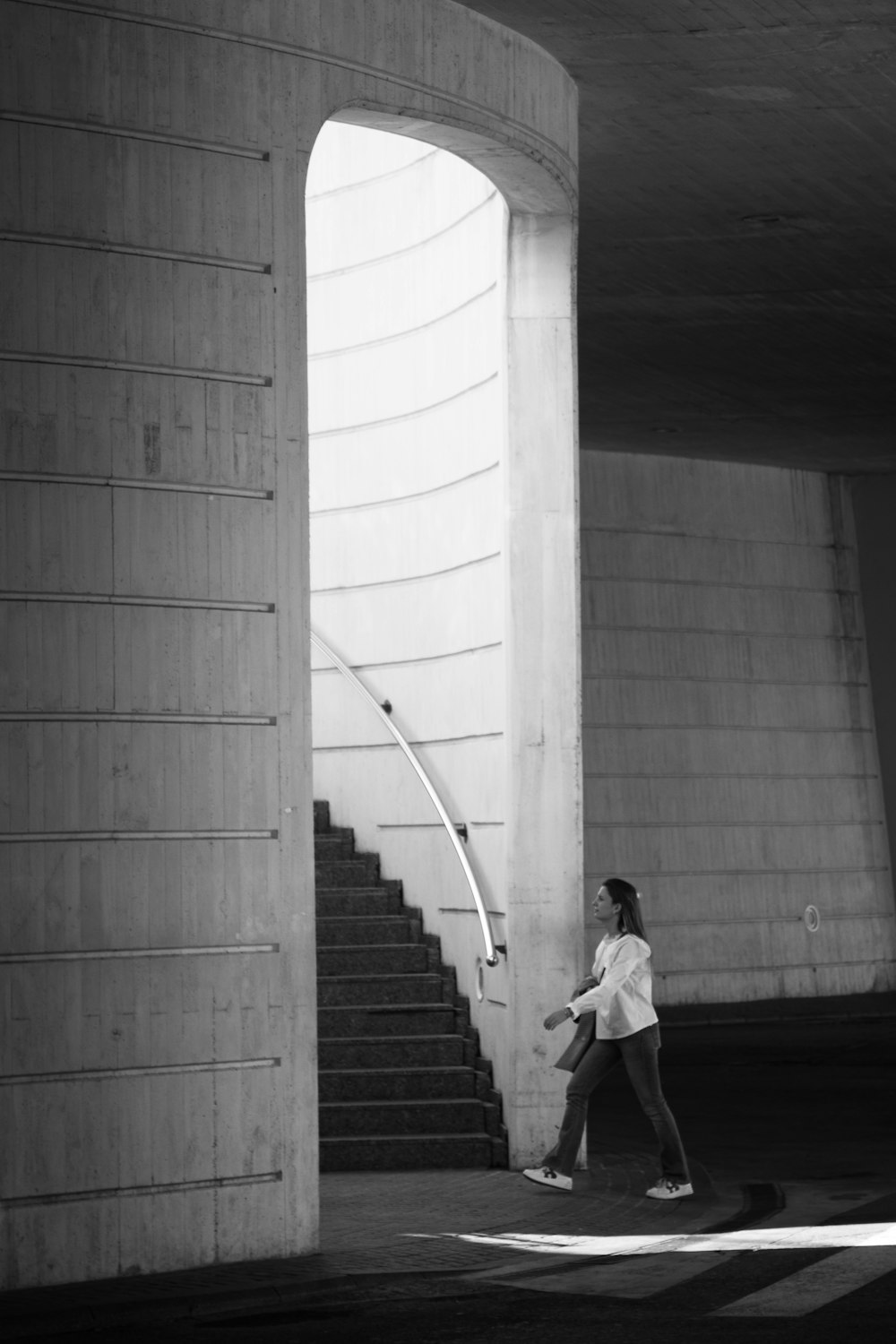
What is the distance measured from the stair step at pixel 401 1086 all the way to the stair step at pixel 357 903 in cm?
195

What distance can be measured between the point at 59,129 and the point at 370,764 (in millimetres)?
6919

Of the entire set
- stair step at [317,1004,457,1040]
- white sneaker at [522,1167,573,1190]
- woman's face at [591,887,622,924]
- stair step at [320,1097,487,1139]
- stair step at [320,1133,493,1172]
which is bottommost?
white sneaker at [522,1167,573,1190]

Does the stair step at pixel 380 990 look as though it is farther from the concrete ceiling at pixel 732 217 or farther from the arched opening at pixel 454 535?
the concrete ceiling at pixel 732 217

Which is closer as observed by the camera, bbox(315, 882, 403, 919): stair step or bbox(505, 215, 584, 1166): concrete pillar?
bbox(505, 215, 584, 1166): concrete pillar

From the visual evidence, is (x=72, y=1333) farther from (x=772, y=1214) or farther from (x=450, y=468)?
(x=450, y=468)

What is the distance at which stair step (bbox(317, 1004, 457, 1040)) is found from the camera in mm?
13633

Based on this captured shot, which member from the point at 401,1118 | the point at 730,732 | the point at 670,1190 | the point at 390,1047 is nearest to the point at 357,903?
the point at 390,1047

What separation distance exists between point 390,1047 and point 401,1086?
A: 1.24 feet

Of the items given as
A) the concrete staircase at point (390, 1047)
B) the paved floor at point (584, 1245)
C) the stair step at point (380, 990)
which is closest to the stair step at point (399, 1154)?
the concrete staircase at point (390, 1047)

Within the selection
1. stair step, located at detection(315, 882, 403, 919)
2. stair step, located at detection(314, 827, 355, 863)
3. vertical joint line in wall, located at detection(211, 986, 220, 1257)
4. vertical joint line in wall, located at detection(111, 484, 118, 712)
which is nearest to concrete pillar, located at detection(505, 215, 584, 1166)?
stair step, located at detection(315, 882, 403, 919)

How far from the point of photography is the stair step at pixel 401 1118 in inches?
501

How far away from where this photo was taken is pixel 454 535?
14266mm

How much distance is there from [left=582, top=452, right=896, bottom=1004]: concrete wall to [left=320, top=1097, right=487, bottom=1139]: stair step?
40.5 ft

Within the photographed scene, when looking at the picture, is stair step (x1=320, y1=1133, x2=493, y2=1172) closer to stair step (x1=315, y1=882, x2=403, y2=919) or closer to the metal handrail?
the metal handrail
